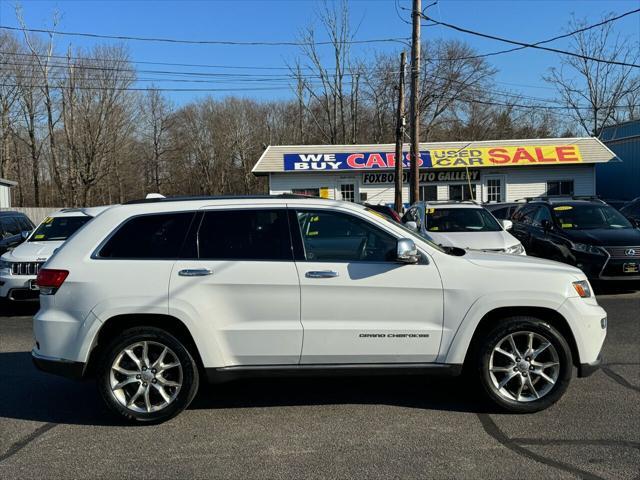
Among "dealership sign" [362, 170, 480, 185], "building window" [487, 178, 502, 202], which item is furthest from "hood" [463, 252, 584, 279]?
"building window" [487, 178, 502, 202]

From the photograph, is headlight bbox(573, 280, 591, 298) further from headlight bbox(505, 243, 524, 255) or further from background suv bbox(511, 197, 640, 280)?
background suv bbox(511, 197, 640, 280)

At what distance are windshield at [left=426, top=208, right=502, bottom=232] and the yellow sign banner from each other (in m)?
16.4

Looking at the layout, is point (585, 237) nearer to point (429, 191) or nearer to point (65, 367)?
point (65, 367)

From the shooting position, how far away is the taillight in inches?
168

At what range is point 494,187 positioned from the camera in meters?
28.5

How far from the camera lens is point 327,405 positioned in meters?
4.70

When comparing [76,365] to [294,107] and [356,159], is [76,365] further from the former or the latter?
[294,107]

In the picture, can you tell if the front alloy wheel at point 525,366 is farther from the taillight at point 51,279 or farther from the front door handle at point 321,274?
the taillight at point 51,279

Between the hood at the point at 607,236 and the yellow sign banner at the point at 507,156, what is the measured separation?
Answer: 17143 mm

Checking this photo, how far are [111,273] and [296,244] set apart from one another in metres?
1.47

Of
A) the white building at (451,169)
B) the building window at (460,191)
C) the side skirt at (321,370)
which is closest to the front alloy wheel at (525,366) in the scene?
the side skirt at (321,370)

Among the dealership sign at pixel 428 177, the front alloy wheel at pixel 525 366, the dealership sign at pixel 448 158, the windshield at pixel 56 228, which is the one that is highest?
the dealership sign at pixel 448 158

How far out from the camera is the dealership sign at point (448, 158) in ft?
89.7

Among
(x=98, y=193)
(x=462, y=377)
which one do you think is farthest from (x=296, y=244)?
(x=98, y=193)
